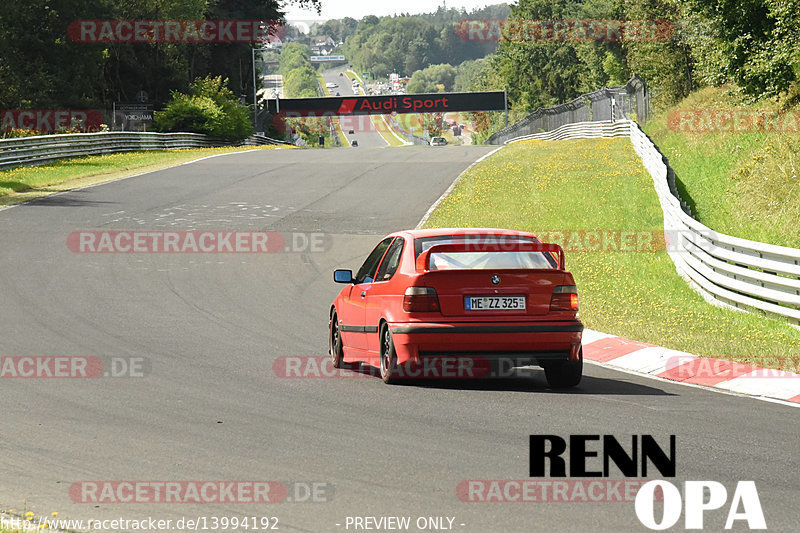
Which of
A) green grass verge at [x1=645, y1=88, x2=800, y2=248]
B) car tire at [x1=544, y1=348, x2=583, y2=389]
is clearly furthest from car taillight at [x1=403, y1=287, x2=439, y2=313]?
green grass verge at [x1=645, y1=88, x2=800, y2=248]

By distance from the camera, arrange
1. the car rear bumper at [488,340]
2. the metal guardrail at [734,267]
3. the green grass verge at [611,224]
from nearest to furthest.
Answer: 1. the car rear bumper at [488,340]
2. the green grass verge at [611,224]
3. the metal guardrail at [734,267]

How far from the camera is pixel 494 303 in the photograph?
947 cm

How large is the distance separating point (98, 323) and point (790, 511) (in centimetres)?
999

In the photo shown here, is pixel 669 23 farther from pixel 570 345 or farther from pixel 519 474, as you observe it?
pixel 519 474

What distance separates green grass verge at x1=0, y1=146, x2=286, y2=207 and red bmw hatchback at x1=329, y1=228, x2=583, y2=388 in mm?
21416

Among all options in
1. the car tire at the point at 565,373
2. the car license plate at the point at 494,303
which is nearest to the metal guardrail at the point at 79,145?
the car license plate at the point at 494,303

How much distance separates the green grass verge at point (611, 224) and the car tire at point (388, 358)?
3.56 m

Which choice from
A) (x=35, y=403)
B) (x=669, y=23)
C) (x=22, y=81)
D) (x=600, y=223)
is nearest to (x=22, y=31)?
(x=22, y=81)

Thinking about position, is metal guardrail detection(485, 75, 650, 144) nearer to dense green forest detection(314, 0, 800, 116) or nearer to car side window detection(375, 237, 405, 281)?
dense green forest detection(314, 0, 800, 116)

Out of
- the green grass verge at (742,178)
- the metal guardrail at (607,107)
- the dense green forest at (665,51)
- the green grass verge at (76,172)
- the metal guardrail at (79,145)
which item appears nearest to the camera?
the green grass verge at (742,178)

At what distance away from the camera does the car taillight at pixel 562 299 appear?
376 inches

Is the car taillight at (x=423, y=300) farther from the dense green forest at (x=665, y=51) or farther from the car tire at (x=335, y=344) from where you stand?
the dense green forest at (x=665, y=51)

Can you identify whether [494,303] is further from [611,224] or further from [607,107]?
[607,107]

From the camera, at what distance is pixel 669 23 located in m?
54.7
